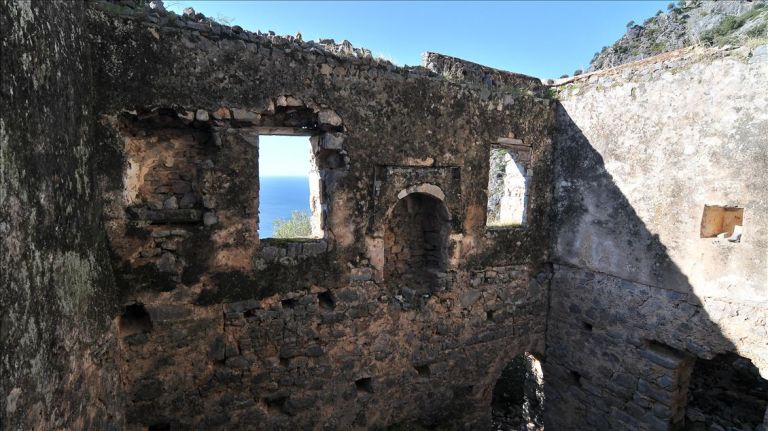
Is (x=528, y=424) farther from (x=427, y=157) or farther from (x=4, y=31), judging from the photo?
(x=4, y=31)

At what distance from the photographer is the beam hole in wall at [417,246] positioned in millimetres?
5984

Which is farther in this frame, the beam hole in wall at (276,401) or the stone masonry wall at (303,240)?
the beam hole in wall at (276,401)

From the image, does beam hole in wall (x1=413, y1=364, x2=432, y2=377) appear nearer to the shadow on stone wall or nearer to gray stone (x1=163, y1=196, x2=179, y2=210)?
the shadow on stone wall

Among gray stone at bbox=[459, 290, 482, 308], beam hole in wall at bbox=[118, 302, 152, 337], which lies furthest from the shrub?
beam hole in wall at bbox=[118, 302, 152, 337]

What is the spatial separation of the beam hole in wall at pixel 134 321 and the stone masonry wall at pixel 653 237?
18.7 feet

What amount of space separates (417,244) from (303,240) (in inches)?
74.0

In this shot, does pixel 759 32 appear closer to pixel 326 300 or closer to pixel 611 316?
pixel 611 316

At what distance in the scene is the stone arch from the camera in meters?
5.97

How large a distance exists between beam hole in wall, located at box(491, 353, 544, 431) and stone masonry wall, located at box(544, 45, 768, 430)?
1650mm

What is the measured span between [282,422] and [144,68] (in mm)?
4102

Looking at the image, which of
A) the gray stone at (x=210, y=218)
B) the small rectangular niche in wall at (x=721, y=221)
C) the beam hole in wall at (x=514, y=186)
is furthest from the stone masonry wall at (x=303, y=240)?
the small rectangular niche in wall at (x=721, y=221)

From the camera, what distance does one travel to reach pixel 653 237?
5.71 m

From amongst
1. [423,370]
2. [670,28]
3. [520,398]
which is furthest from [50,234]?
[670,28]

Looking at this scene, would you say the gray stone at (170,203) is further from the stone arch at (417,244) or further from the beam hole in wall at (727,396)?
the beam hole in wall at (727,396)
